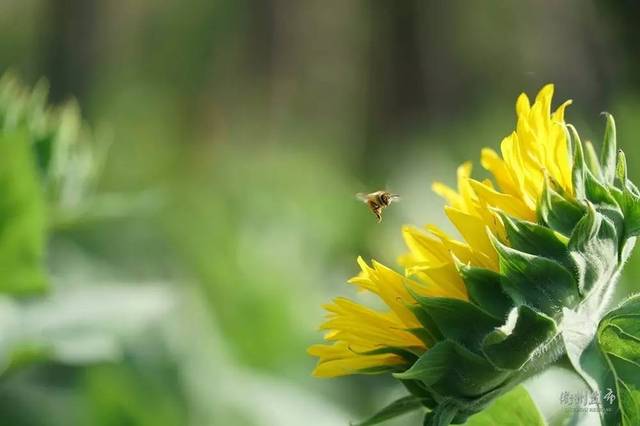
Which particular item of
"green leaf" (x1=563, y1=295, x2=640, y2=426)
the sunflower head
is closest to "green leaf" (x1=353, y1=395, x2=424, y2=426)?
the sunflower head

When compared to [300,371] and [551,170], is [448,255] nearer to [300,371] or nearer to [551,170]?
[551,170]

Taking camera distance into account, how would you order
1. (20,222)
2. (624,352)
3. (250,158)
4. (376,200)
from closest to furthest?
1. (624,352)
2. (376,200)
3. (20,222)
4. (250,158)

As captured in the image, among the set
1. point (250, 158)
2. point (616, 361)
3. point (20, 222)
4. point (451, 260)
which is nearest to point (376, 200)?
point (451, 260)

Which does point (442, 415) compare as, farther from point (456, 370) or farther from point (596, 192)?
point (596, 192)

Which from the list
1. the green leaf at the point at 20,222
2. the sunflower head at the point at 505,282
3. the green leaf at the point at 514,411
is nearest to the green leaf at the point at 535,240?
the sunflower head at the point at 505,282

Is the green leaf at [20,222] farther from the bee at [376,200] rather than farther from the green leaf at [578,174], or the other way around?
the green leaf at [578,174]

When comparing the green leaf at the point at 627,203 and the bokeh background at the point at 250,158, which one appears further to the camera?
the bokeh background at the point at 250,158

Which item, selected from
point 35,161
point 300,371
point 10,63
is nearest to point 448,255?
point 35,161
